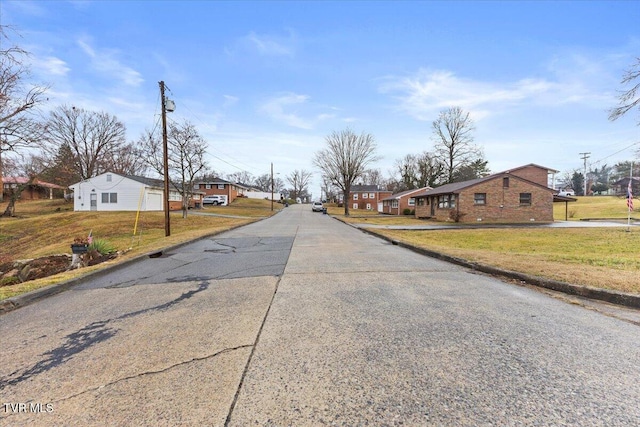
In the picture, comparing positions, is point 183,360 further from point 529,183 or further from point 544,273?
point 529,183

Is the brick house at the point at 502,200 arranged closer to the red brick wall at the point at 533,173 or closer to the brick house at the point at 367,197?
the red brick wall at the point at 533,173

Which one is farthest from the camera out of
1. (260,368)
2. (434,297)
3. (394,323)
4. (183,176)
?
(183,176)

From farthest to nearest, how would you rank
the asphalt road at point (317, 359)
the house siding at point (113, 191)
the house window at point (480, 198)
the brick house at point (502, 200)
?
1. the house siding at point (113, 191)
2. the house window at point (480, 198)
3. the brick house at point (502, 200)
4. the asphalt road at point (317, 359)

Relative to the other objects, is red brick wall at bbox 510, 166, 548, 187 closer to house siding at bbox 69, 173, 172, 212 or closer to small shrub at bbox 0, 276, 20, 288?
house siding at bbox 69, 173, 172, 212

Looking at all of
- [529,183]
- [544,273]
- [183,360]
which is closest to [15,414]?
[183,360]

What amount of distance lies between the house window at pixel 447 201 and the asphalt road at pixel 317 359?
27.3 meters

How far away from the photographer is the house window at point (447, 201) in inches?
1225

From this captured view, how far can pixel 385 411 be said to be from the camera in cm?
225

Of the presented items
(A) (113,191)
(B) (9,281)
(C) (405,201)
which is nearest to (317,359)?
(B) (9,281)

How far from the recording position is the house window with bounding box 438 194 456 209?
102 feet

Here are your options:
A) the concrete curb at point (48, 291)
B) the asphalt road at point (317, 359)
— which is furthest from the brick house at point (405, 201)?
the asphalt road at point (317, 359)

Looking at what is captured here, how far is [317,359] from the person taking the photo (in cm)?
302

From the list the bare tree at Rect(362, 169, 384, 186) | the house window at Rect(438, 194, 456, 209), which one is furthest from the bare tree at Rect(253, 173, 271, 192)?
the house window at Rect(438, 194, 456, 209)

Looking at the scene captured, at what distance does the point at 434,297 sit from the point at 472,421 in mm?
3091
